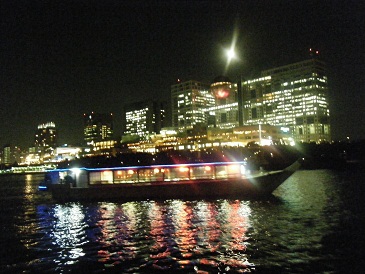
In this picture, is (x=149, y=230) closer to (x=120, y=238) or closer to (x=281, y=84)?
(x=120, y=238)

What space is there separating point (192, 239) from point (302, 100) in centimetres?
17762

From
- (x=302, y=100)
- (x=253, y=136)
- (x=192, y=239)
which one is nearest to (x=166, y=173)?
(x=192, y=239)

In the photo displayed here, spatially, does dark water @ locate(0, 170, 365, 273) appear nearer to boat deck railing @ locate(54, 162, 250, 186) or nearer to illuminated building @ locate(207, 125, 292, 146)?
boat deck railing @ locate(54, 162, 250, 186)

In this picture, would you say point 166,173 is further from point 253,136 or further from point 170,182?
point 253,136

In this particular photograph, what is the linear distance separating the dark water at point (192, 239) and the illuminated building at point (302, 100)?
15633 centimetres

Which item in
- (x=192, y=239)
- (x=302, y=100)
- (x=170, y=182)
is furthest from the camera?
(x=302, y=100)

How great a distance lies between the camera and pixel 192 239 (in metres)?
16.3

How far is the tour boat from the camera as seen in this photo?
30641mm

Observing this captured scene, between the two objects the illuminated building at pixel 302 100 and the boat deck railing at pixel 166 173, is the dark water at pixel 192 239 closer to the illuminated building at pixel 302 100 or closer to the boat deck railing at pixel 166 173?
the boat deck railing at pixel 166 173

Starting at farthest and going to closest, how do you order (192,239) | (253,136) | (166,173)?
1. (253,136)
2. (166,173)
3. (192,239)

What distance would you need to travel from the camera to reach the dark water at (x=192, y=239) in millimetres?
12656

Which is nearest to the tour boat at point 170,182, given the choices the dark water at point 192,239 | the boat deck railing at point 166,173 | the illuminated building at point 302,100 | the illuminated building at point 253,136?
the boat deck railing at point 166,173

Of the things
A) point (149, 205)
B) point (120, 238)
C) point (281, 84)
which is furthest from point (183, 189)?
point (281, 84)

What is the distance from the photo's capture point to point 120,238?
17188 millimetres
